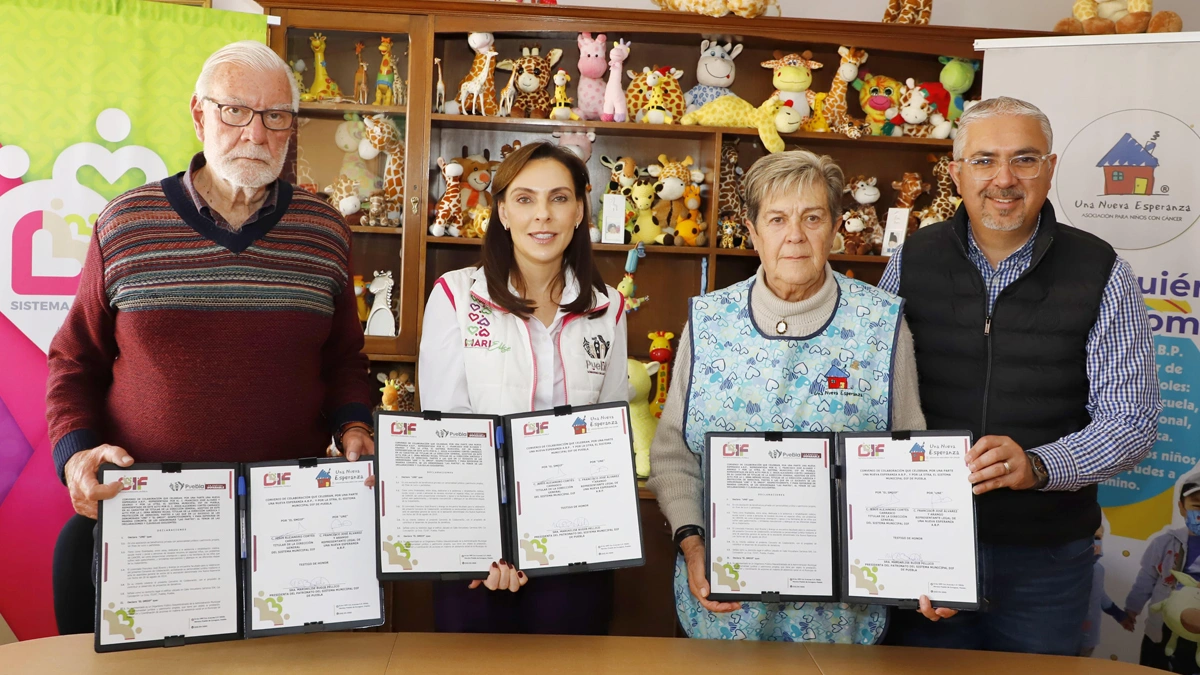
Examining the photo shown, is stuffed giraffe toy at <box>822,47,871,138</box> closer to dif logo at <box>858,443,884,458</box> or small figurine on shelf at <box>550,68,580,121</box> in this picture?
small figurine on shelf at <box>550,68,580,121</box>

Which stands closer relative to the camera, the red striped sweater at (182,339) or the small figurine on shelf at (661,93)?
the red striped sweater at (182,339)

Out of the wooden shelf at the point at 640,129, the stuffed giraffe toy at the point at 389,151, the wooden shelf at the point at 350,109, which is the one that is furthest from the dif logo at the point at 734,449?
the wooden shelf at the point at 350,109

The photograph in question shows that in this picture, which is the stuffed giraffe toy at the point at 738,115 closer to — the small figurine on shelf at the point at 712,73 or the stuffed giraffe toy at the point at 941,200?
the small figurine on shelf at the point at 712,73

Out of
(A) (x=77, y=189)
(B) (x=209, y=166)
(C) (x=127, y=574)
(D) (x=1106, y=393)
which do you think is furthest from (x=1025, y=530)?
(A) (x=77, y=189)

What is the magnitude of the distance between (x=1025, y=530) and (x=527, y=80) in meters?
2.35

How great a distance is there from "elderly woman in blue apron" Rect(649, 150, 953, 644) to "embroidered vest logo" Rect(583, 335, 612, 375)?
0.25 metres

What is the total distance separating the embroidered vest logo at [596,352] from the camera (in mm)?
1994

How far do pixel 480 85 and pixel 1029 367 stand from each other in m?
2.24

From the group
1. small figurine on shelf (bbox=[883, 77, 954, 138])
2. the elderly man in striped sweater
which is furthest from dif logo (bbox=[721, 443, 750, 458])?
small figurine on shelf (bbox=[883, 77, 954, 138])

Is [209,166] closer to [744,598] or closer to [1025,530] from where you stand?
[744,598]

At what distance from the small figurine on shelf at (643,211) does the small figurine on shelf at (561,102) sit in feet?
1.16

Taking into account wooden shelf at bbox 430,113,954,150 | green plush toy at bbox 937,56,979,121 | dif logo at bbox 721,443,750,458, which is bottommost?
dif logo at bbox 721,443,750,458

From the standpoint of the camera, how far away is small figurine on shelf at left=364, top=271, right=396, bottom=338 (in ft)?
10.9

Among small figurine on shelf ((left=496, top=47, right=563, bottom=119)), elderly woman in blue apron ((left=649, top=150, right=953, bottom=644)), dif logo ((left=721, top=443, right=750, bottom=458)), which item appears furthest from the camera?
small figurine on shelf ((left=496, top=47, right=563, bottom=119))
